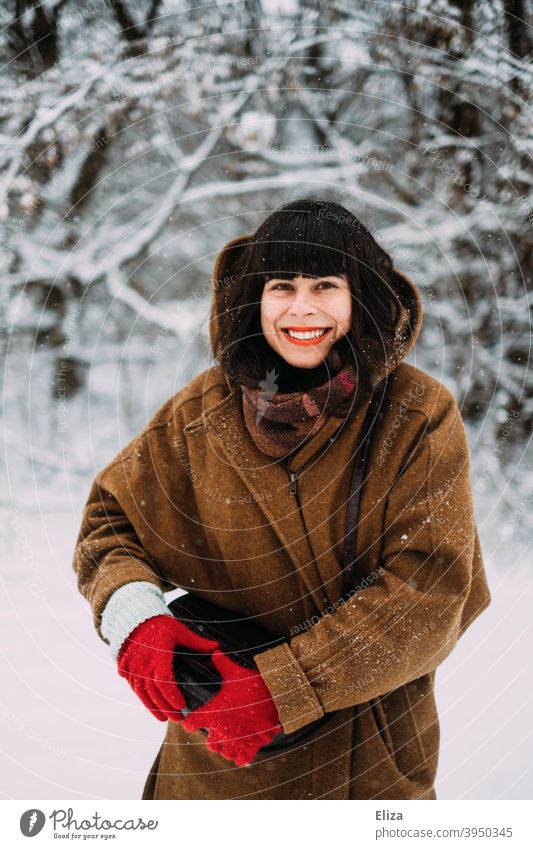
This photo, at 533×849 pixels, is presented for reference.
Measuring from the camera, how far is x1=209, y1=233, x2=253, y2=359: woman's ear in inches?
31.1

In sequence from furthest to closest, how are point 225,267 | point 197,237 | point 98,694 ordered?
point 197,237 → point 98,694 → point 225,267

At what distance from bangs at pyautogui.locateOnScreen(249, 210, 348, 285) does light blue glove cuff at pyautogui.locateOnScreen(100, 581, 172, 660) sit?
0.35 metres

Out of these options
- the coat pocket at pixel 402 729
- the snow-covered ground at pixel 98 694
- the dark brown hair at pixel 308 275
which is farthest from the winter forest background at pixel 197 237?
the dark brown hair at pixel 308 275

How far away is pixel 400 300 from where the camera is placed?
0.77m

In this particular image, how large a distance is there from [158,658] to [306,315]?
36cm

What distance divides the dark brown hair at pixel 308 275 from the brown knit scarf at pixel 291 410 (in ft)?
0.06

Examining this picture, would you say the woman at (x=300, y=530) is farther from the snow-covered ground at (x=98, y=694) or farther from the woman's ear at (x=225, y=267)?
the snow-covered ground at (x=98, y=694)

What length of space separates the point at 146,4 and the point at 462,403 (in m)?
0.78

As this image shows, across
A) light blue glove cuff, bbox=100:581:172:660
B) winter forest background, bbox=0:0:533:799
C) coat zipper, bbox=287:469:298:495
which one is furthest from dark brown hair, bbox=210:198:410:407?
winter forest background, bbox=0:0:533:799

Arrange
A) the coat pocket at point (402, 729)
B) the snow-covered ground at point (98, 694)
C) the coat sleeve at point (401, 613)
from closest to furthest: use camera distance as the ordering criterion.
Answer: the coat sleeve at point (401, 613) < the coat pocket at point (402, 729) < the snow-covered ground at point (98, 694)

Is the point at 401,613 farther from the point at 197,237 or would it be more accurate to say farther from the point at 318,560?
the point at 197,237

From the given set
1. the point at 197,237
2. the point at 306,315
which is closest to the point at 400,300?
the point at 306,315

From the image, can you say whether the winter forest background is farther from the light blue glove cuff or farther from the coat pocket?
the light blue glove cuff

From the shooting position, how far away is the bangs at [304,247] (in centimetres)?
73
